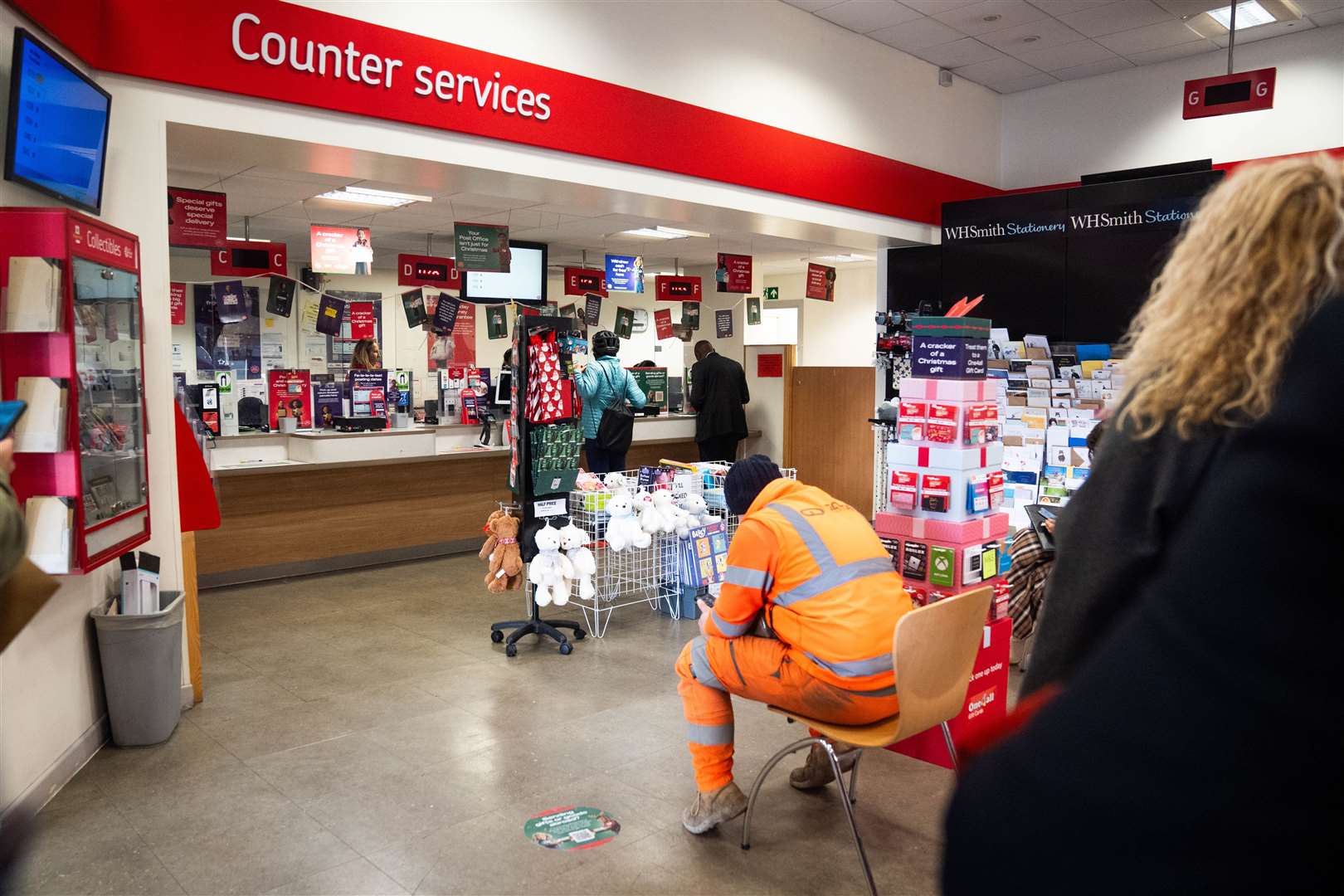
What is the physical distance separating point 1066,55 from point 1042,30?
65cm

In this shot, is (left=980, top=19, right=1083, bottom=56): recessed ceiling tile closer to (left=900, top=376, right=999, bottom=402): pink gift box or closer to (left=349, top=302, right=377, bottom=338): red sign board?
(left=900, top=376, right=999, bottom=402): pink gift box

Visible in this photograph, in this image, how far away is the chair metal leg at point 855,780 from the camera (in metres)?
3.25

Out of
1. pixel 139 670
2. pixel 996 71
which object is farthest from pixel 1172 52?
pixel 139 670

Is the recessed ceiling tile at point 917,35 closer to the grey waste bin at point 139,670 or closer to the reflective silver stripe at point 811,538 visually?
the reflective silver stripe at point 811,538

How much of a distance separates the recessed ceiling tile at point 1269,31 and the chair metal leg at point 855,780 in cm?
631

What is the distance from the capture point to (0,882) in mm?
1242

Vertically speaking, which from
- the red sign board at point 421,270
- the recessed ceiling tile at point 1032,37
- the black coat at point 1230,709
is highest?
the recessed ceiling tile at point 1032,37

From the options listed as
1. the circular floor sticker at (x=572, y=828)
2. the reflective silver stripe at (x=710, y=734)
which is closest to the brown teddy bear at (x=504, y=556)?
the circular floor sticker at (x=572, y=828)

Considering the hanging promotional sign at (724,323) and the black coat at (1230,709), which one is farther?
the hanging promotional sign at (724,323)

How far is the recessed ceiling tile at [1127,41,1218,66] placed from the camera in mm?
7071

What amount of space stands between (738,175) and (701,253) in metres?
5.77

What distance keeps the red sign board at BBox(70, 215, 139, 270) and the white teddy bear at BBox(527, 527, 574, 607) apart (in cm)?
235

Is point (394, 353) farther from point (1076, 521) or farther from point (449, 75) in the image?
point (1076, 521)

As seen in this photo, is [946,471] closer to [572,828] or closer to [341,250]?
[572,828]
